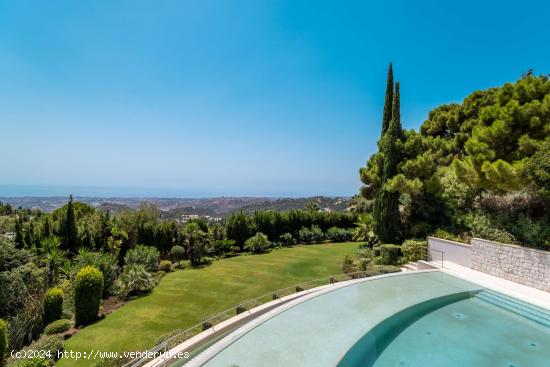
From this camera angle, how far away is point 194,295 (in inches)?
420

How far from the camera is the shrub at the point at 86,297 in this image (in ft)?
29.1

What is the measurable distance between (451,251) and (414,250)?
167 cm

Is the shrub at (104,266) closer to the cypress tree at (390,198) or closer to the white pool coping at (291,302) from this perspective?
the white pool coping at (291,302)

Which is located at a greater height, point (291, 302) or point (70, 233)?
point (70, 233)

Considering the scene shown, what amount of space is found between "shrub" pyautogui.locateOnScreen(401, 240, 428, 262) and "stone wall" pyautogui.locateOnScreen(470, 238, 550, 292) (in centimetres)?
231

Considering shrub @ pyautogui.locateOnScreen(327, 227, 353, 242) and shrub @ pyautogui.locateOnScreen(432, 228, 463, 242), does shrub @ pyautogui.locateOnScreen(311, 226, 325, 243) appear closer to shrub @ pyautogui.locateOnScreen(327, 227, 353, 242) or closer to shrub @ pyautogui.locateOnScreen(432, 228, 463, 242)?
shrub @ pyautogui.locateOnScreen(327, 227, 353, 242)

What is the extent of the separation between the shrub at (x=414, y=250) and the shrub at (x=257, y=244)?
32.5 feet

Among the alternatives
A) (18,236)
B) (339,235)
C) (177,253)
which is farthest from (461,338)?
(18,236)

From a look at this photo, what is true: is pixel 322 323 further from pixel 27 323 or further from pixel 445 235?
pixel 445 235

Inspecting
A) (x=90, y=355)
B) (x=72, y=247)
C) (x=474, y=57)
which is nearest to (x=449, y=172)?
(x=474, y=57)

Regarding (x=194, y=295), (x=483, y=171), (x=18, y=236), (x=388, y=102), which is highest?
(x=388, y=102)

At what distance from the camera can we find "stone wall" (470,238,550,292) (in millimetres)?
8289

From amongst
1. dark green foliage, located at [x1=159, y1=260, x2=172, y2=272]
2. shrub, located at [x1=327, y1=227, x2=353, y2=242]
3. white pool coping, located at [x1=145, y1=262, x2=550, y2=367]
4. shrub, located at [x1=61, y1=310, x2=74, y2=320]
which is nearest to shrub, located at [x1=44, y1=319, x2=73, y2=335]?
shrub, located at [x1=61, y1=310, x2=74, y2=320]

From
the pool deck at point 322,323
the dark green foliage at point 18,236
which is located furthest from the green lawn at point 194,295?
the dark green foliage at point 18,236
